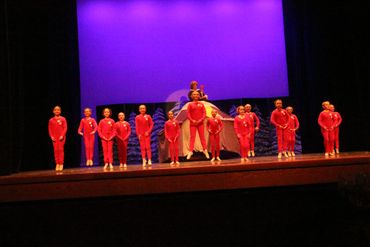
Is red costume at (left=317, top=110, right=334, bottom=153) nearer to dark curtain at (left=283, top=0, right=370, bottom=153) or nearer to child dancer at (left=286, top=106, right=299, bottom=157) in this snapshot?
Result: child dancer at (left=286, top=106, right=299, bottom=157)

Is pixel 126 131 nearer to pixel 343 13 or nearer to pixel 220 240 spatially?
pixel 220 240

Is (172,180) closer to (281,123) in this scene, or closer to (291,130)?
(281,123)

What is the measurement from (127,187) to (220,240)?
0.89m

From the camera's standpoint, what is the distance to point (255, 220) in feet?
11.1

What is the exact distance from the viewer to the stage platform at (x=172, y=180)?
3156 mm

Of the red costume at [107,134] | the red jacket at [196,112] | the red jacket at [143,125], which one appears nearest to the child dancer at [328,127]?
the red jacket at [196,112]

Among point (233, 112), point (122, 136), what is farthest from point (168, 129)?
point (233, 112)

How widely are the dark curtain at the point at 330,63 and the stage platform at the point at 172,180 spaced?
3.02 meters

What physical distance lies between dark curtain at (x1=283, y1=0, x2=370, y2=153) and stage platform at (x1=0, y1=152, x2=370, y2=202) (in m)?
3.02

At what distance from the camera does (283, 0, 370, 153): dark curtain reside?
592cm

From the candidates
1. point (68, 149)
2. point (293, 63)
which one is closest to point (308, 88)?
point (293, 63)

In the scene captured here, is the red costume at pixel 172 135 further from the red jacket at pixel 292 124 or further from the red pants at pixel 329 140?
the red pants at pixel 329 140

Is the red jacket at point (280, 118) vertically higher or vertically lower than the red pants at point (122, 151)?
higher

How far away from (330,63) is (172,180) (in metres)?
4.25
